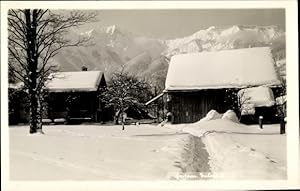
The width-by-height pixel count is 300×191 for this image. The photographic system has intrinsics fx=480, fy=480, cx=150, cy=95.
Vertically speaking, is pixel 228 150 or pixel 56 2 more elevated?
pixel 56 2

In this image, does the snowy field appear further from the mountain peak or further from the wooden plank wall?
the mountain peak

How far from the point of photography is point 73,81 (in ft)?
9.37

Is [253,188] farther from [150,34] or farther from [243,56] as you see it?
[150,34]

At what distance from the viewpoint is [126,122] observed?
2.87m

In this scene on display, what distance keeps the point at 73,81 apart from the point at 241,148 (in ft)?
3.50

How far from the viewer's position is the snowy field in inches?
108

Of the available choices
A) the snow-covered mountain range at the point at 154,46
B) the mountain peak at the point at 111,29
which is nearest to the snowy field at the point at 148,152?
the snow-covered mountain range at the point at 154,46

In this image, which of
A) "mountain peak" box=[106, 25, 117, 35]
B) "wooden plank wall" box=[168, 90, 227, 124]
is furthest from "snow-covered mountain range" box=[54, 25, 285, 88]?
"wooden plank wall" box=[168, 90, 227, 124]

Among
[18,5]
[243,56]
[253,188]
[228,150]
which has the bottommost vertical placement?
[253,188]

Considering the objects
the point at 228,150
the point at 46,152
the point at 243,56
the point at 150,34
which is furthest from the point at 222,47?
the point at 46,152

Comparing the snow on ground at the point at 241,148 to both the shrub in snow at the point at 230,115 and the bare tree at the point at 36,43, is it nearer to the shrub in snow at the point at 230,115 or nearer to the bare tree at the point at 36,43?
the shrub in snow at the point at 230,115

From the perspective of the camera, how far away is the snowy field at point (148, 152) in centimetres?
275

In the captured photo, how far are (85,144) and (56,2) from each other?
33.3 inches

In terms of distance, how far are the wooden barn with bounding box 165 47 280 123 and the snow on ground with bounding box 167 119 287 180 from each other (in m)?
0.09
